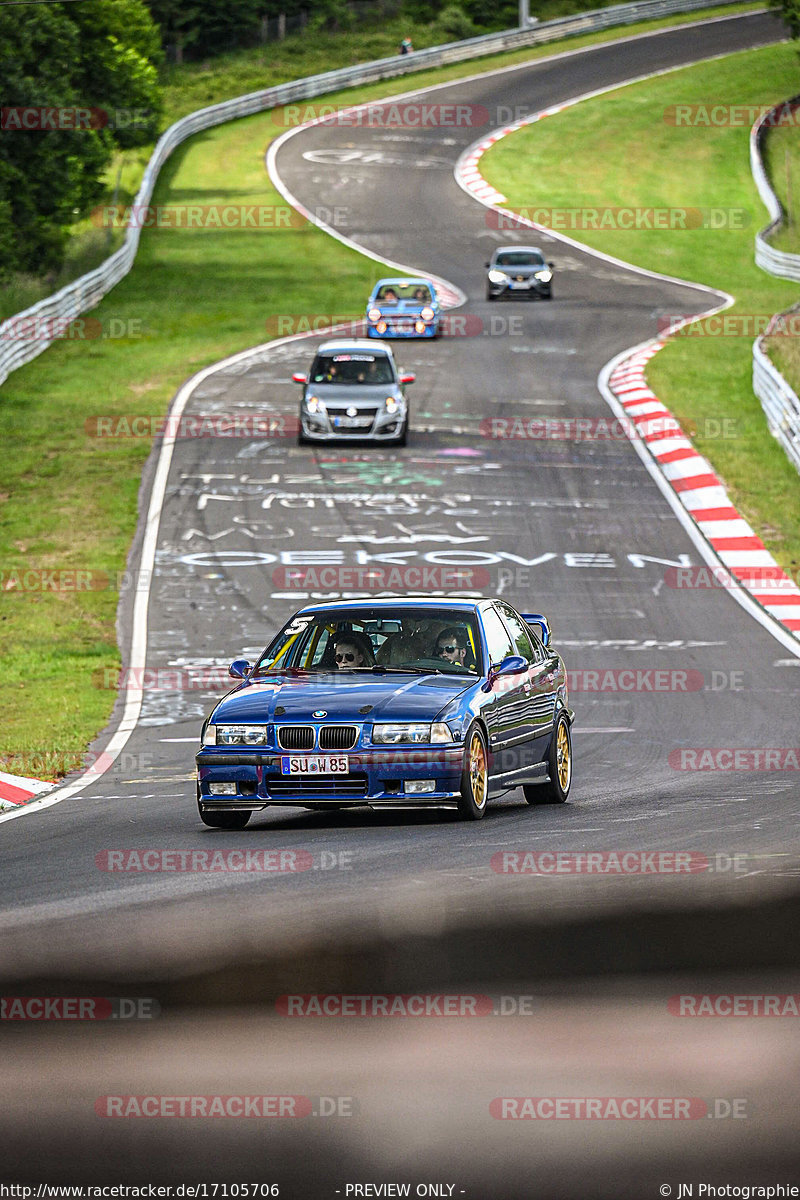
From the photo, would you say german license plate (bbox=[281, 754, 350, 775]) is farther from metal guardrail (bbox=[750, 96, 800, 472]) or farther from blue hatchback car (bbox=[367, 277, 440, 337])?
blue hatchback car (bbox=[367, 277, 440, 337])

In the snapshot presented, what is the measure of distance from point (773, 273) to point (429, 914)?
46427mm

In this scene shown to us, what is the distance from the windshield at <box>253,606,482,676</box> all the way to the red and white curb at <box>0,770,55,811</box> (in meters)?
2.38

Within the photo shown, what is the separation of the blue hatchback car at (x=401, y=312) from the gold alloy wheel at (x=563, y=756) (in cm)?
3020

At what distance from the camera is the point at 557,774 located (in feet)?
40.0

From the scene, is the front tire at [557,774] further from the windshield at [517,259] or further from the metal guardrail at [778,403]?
the windshield at [517,259]

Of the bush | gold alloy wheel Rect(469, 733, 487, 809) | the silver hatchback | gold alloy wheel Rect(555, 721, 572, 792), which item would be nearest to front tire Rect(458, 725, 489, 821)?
gold alloy wheel Rect(469, 733, 487, 809)

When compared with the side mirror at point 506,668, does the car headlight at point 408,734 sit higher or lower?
higher

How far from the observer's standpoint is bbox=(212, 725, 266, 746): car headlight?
1072cm

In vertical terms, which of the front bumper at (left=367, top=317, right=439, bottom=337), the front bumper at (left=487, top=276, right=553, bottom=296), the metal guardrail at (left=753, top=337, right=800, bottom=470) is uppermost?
the metal guardrail at (left=753, top=337, right=800, bottom=470)

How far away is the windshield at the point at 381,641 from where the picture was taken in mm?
Answer: 11680

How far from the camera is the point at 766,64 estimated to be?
82125 mm

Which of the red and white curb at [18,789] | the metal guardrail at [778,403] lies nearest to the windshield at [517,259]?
the metal guardrail at [778,403]

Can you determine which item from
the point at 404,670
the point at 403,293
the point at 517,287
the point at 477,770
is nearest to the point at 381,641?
the point at 404,670

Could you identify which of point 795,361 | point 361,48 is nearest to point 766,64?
point 361,48
